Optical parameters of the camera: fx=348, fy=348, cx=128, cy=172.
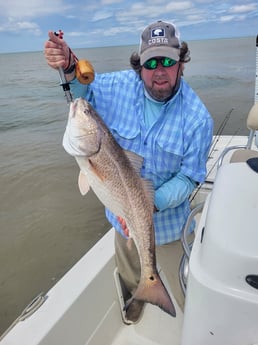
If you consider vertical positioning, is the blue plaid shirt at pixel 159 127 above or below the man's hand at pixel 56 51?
below

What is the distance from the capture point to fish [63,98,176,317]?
6.17ft

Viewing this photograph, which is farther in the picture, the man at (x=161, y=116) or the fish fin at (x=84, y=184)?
the man at (x=161, y=116)

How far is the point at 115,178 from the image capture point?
6.33ft

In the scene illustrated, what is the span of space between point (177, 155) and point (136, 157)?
365 mm

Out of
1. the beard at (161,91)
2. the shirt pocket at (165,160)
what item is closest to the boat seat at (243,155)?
the shirt pocket at (165,160)

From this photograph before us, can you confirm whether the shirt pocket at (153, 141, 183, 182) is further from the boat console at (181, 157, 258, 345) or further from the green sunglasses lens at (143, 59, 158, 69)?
the boat console at (181, 157, 258, 345)

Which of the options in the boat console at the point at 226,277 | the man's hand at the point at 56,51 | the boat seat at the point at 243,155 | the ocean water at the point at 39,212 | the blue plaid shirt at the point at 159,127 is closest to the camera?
the boat console at the point at 226,277

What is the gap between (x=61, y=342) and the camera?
2.28m

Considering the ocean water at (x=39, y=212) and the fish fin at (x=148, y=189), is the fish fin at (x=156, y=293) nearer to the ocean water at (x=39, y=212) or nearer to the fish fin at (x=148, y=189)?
the fish fin at (x=148, y=189)

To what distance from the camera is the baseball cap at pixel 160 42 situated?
7.06 feet

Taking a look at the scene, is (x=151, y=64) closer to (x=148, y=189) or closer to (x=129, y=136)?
(x=129, y=136)

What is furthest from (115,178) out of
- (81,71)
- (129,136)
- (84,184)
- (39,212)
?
(39,212)

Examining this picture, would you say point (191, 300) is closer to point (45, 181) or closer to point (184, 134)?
point (184, 134)

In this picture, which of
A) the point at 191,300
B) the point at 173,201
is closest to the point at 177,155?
the point at 173,201
